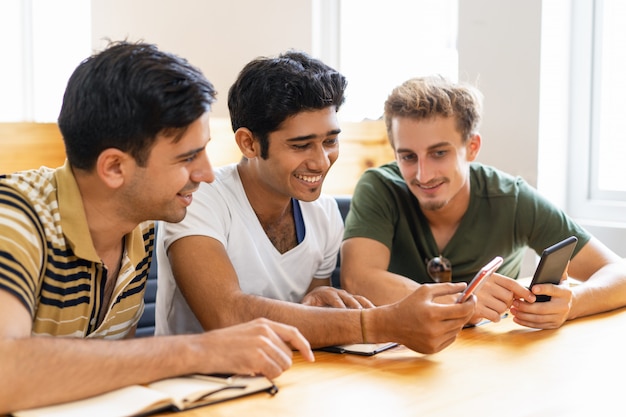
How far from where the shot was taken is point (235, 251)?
6.51 ft

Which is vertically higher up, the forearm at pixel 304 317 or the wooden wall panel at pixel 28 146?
the wooden wall panel at pixel 28 146

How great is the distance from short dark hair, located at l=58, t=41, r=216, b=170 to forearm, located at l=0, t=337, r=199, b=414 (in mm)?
393

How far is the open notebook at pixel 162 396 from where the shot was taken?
4.07 feet

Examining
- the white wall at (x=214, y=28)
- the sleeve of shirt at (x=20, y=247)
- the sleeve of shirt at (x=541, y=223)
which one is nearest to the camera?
the sleeve of shirt at (x=20, y=247)

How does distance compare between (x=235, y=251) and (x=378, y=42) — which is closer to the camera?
(x=235, y=251)

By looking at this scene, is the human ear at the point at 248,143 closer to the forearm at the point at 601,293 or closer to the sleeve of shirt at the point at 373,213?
the sleeve of shirt at the point at 373,213

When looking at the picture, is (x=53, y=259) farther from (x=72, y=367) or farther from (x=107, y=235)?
(x=72, y=367)

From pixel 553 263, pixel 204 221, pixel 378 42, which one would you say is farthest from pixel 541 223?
pixel 378 42

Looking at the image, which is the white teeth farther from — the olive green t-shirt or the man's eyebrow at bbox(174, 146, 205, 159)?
the man's eyebrow at bbox(174, 146, 205, 159)

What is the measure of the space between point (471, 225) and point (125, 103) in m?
1.27

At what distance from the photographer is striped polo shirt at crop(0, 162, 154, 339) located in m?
1.39

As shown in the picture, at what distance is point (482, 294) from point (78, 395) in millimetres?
1041

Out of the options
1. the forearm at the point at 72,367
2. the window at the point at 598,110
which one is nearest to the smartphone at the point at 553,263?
the forearm at the point at 72,367

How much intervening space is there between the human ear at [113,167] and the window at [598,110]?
2.36 metres
